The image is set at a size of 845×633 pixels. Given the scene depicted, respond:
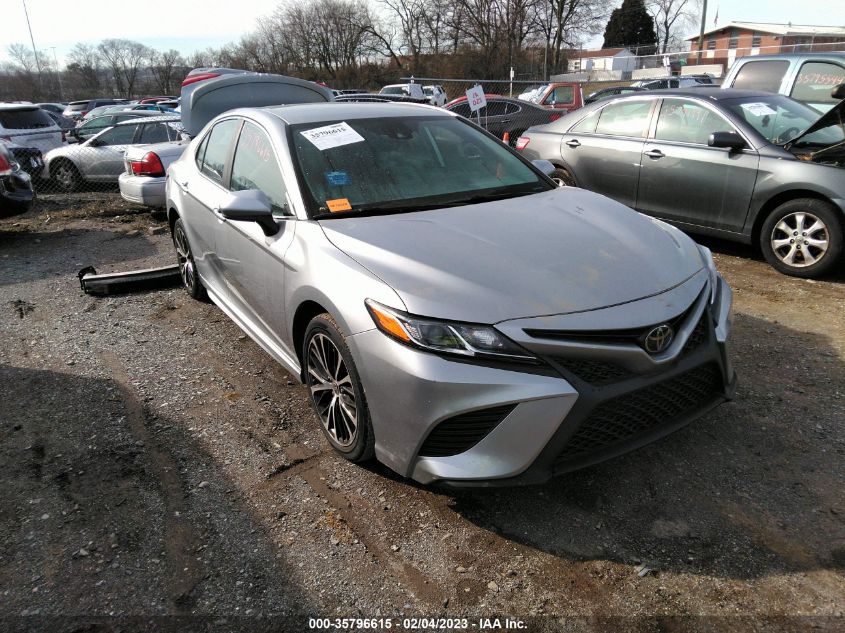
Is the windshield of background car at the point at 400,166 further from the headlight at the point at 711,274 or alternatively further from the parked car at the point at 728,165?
the parked car at the point at 728,165

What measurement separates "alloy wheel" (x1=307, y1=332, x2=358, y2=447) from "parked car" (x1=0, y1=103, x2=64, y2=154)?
12.8 meters

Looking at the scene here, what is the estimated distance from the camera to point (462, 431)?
7.60ft

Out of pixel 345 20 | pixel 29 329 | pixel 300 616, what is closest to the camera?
pixel 300 616

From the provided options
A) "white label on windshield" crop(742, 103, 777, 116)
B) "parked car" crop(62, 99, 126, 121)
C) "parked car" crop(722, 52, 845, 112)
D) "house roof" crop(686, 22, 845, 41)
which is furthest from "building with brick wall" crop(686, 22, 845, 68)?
"parked car" crop(62, 99, 126, 121)

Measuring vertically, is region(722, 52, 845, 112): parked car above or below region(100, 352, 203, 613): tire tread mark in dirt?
above

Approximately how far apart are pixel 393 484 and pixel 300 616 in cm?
81

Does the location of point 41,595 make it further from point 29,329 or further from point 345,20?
point 345,20

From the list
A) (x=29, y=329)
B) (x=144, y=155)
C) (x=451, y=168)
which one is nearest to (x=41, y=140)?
(x=144, y=155)

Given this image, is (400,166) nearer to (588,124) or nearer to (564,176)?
(564,176)

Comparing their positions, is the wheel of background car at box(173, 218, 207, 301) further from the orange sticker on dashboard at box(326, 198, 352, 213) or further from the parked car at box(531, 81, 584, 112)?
the parked car at box(531, 81, 584, 112)

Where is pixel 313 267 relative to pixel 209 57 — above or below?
below

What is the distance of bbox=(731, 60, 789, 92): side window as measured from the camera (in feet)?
25.3

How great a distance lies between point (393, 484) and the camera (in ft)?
9.45

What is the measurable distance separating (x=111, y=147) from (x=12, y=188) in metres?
3.86
